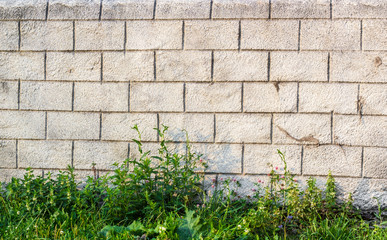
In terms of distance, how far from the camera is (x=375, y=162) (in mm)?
2646

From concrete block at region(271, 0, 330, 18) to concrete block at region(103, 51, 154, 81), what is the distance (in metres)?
1.13

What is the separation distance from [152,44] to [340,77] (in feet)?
5.26

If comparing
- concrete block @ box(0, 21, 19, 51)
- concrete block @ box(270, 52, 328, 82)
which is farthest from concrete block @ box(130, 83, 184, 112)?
concrete block @ box(0, 21, 19, 51)

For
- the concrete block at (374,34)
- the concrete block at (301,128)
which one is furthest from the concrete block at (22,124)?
the concrete block at (374,34)

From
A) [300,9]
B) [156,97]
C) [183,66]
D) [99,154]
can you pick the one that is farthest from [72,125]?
[300,9]

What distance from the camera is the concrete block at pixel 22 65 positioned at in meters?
2.84

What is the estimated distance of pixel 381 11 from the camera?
264cm

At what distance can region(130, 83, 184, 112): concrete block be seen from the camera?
276 centimetres

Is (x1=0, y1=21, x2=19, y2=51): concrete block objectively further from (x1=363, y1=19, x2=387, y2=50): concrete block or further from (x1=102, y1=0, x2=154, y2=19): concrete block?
(x1=363, y1=19, x2=387, y2=50): concrete block

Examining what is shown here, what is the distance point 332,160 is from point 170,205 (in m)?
1.39

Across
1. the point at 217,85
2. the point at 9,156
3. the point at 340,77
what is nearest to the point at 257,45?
the point at 217,85

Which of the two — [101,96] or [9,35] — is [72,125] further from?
[9,35]

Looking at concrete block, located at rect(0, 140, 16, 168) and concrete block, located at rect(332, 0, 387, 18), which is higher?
concrete block, located at rect(332, 0, 387, 18)

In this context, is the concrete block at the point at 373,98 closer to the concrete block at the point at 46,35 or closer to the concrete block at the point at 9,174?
the concrete block at the point at 46,35
